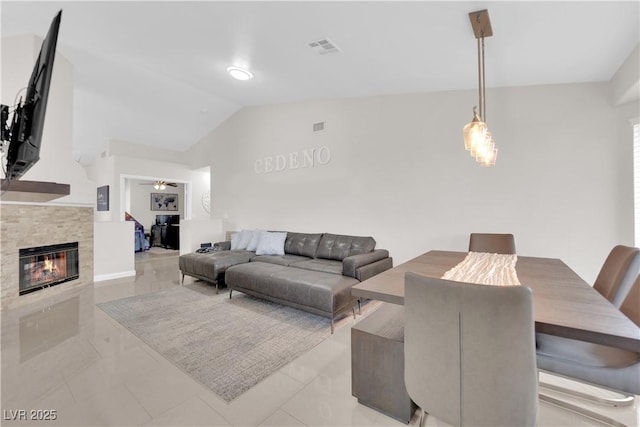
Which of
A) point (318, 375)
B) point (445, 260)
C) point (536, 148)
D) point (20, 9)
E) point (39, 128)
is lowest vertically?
point (318, 375)

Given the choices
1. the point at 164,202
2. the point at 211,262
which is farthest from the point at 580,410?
the point at 164,202

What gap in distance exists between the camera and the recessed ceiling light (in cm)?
388

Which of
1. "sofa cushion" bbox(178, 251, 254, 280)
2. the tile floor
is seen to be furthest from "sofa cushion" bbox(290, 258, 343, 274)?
"sofa cushion" bbox(178, 251, 254, 280)

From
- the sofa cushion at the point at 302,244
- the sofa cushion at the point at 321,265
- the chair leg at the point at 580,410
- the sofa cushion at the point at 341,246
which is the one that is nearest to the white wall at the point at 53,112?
the sofa cushion at the point at 302,244

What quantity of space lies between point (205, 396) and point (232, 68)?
3.91m

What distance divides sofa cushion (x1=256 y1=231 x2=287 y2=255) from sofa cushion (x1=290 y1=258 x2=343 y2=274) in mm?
744

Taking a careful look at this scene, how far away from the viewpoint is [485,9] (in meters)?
1.96

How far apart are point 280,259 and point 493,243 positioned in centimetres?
280

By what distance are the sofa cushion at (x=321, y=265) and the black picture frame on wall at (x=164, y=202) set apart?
804 cm

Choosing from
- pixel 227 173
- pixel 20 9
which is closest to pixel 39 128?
pixel 20 9

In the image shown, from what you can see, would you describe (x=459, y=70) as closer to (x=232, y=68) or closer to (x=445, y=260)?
(x=445, y=260)

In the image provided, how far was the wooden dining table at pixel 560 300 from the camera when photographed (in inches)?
38.8

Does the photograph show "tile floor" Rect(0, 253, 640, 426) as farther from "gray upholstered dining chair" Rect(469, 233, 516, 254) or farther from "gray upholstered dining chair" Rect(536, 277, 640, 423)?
"gray upholstered dining chair" Rect(469, 233, 516, 254)

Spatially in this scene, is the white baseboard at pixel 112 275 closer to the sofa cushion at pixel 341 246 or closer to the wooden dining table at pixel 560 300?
the sofa cushion at pixel 341 246
